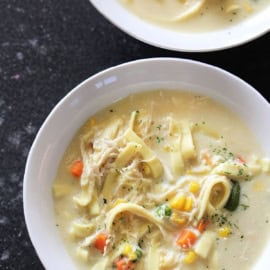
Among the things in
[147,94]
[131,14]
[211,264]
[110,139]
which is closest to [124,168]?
[110,139]

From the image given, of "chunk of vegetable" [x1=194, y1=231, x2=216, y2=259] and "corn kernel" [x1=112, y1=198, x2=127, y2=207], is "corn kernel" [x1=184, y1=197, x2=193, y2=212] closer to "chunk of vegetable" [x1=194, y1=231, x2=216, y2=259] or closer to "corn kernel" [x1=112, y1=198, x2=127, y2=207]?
"chunk of vegetable" [x1=194, y1=231, x2=216, y2=259]

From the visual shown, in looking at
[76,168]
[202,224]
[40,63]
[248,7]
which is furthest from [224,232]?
[40,63]

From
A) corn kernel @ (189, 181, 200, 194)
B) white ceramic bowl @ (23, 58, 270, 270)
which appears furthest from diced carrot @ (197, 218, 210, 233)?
white ceramic bowl @ (23, 58, 270, 270)

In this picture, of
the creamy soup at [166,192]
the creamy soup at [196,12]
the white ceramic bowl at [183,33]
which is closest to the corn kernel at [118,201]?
the creamy soup at [166,192]

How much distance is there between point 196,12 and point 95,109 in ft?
2.13

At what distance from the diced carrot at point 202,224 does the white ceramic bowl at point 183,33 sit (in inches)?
28.0

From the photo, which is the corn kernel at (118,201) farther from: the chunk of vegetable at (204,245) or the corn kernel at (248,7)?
the corn kernel at (248,7)

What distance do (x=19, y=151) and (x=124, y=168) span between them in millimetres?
533

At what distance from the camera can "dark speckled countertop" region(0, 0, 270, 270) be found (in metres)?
3.01

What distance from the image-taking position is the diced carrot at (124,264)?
2.75m

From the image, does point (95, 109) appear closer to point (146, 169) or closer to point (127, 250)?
point (146, 169)

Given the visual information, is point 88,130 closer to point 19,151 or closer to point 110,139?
point 110,139

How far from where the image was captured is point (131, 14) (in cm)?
302

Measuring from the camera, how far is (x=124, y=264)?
2750 mm
